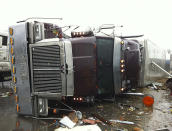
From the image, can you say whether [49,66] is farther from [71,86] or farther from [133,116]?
[133,116]

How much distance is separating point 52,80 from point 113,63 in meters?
1.68

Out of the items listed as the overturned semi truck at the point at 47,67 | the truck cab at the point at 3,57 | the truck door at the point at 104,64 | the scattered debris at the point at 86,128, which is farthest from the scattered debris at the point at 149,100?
the truck cab at the point at 3,57

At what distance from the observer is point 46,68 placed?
330 centimetres

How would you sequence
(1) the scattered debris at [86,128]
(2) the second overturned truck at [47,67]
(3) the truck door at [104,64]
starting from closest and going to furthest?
(1) the scattered debris at [86,128] → (2) the second overturned truck at [47,67] → (3) the truck door at [104,64]

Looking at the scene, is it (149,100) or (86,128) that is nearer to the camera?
(86,128)

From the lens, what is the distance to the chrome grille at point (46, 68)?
3248mm

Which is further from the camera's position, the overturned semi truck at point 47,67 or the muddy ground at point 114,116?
the overturned semi truck at point 47,67

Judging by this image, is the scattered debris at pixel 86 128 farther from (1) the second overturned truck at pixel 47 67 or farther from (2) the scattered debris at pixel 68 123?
(1) the second overturned truck at pixel 47 67

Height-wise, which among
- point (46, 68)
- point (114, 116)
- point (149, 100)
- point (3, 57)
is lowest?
point (114, 116)

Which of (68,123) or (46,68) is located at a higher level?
(46,68)

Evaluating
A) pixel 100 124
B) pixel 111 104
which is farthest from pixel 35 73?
pixel 111 104

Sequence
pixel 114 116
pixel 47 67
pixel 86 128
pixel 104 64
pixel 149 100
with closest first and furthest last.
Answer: pixel 86 128 → pixel 47 67 → pixel 114 116 → pixel 104 64 → pixel 149 100

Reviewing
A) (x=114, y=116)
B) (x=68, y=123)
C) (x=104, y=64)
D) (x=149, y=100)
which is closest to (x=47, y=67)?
(x=68, y=123)

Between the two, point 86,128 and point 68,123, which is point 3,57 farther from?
point 86,128
